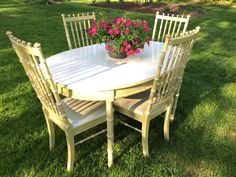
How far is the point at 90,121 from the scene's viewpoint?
91.4 inches

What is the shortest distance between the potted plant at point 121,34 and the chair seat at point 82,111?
24.0 inches

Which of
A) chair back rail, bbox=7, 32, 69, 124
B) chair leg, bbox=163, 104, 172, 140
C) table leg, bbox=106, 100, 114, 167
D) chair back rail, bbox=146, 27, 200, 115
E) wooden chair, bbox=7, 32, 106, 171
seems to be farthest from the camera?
chair leg, bbox=163, 104, 172, 140

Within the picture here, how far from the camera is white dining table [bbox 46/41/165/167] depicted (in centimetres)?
213

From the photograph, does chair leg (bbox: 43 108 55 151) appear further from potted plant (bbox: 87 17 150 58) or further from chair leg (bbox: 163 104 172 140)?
chair leg (bbox: 163 104 172 140)

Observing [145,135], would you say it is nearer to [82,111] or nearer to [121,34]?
[82,111]

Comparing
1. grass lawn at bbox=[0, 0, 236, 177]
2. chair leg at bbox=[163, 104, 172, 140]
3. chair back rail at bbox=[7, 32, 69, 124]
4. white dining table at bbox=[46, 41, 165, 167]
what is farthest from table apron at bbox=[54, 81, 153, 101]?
grass lawn at bbox=[0, 0, 236, 177]

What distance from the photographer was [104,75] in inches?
91.0

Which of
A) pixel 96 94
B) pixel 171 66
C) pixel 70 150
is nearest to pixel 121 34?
pixel 171 66

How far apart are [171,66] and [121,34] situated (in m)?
0.65

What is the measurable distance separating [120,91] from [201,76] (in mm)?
2859

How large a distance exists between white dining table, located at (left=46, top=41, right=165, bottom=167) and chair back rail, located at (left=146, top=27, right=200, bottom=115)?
124 millimetres

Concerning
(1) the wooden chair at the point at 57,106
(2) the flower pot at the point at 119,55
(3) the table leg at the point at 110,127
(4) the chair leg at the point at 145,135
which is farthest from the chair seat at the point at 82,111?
(2) the flower pot at the point at 119,55

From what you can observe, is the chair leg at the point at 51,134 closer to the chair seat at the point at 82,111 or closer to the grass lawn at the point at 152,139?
the grass lawn at the point at 152,139

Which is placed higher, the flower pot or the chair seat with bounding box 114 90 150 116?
the flower pot
